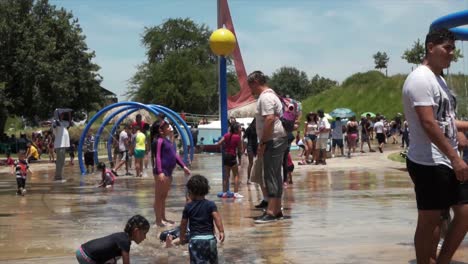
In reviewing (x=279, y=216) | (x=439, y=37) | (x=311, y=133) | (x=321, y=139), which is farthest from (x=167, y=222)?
(x=311, y=133)

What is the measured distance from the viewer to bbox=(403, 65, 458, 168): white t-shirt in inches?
205

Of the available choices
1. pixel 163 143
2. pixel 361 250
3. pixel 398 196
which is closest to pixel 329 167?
pixel 398 196

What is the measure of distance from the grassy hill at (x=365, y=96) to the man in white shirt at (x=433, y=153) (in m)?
54.6

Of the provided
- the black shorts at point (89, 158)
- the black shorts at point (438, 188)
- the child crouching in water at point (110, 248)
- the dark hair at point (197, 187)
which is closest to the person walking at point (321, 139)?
the black shorts at point (89, 158)

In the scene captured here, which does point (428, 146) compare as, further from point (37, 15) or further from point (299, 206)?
point (37, 15)

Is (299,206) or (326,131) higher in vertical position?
(326,131)

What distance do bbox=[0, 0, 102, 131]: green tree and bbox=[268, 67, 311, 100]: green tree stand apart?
287 feet

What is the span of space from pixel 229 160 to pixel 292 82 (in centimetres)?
12217

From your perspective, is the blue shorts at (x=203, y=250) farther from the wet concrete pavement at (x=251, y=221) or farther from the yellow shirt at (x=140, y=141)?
the yellow shirt at (x=140, y=141)

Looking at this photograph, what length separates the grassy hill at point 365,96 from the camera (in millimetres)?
62125

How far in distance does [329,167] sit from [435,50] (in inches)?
621

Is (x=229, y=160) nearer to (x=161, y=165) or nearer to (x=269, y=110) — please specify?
(x=161, y=165)

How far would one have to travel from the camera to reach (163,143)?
31.0ft

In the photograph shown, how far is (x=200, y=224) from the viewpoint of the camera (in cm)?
591
